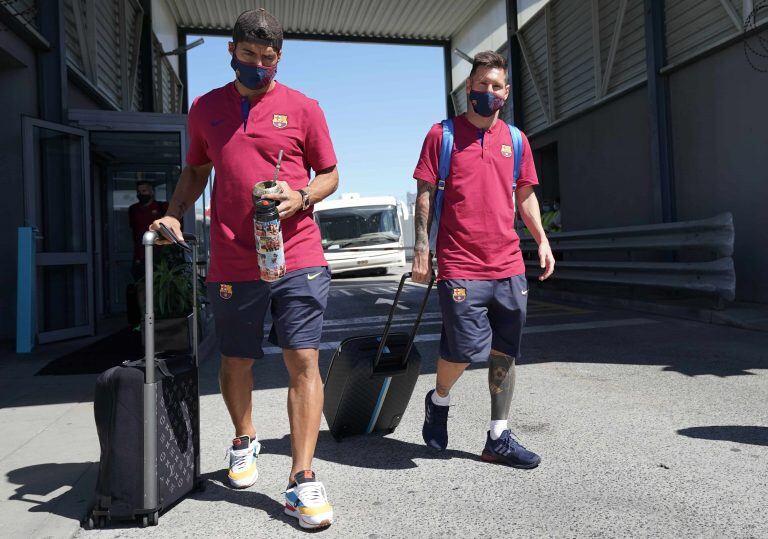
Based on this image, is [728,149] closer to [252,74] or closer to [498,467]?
[498,467]

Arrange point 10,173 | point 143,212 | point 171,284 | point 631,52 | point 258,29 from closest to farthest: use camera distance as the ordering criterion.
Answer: point 258,29 → point 171,284 → point 10,173 → point 143,212 → point 631,52

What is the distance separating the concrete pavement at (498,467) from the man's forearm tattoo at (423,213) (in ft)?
3.68

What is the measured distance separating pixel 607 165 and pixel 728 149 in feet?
13.3

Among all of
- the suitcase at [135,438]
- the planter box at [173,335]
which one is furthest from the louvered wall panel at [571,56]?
the suitcase at [135,438]

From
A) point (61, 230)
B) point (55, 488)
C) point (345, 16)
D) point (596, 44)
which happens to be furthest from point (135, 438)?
point (345, 16)

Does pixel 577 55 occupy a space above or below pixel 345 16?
below

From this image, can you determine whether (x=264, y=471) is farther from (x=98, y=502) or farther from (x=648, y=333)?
(x=648, y=333)

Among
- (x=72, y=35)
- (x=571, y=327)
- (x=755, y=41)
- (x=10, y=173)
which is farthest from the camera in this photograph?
(x=72, y=35)

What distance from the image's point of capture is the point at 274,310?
2887mm

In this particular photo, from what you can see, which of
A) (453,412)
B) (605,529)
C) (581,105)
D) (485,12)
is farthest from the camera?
(485,12)

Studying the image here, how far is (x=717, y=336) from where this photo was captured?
24.1 feet

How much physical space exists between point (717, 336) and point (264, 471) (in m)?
5.82

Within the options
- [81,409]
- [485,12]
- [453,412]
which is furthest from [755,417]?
[485,12]

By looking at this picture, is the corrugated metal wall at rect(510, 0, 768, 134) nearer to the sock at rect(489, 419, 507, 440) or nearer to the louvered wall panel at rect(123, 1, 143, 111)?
the sock at rect(489, 419, 507, 440)
